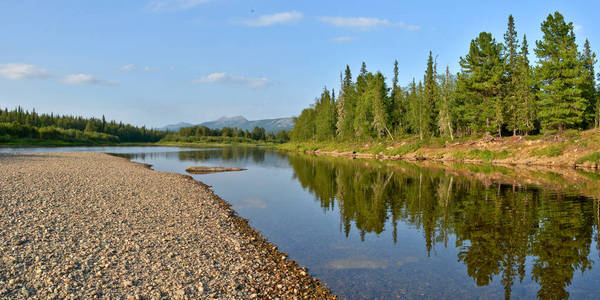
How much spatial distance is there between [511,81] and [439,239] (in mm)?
57892

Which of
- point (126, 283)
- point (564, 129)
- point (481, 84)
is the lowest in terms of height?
point (126, 283)

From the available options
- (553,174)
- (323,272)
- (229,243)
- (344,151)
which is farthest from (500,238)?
(344,151)

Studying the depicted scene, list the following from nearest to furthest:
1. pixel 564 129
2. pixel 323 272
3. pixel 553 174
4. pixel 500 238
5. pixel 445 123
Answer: pixel 323 272 < pixel 500 238 < pixel 553 174 < pixel 564 129 < pixel 445 123

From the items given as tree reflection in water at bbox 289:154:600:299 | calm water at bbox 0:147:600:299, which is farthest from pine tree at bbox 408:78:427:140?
calm water at bbox 0:147:600:299

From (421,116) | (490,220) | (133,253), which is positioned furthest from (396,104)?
(133,253)

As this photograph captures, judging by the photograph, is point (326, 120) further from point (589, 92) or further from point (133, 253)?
point (133, 253)

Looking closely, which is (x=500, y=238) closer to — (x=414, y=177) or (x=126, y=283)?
(x=126, y=283)

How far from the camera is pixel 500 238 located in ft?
48.2

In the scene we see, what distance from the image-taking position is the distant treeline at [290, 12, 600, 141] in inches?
1891

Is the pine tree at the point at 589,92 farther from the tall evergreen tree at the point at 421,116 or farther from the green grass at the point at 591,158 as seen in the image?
the tall evergreen tree at the point at 421,116

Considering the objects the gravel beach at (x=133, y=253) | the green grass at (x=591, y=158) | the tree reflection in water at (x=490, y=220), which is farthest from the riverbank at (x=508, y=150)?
the gravel beach at (x=133, y=253)

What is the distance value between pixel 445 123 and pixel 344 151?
97.4ft

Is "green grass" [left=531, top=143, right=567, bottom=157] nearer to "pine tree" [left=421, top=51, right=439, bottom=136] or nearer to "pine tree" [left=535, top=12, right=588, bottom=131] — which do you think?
"pine tree" [left=535, top=12, right=588, bottom=131]

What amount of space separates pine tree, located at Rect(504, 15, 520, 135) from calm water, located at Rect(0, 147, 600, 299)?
113 ft
